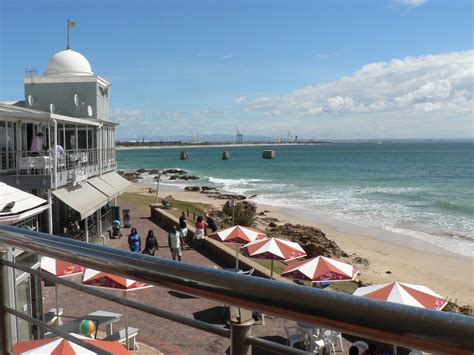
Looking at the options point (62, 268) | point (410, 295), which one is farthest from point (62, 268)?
point (410, 295)

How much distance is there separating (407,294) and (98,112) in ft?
60.5

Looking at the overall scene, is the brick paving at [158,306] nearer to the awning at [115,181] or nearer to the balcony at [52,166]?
the balcony at [52,166]

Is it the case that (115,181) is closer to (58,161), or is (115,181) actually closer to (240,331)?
(58,161)

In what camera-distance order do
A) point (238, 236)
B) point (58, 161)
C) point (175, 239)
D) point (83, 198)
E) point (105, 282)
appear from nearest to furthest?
1. point (105, 282)
2. point (238, 236)
3. point (175, 239)
4. point (58, 161)
5. point (83, 198)

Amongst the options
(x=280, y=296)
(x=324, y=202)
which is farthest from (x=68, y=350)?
(x=324, y=202)

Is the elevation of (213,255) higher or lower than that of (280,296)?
lower

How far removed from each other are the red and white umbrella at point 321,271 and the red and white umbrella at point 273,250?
55.6 inches

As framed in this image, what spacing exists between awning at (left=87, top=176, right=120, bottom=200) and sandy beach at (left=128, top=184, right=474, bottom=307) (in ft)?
33.1

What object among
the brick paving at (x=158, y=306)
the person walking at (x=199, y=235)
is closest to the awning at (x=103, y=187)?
the person walking at (x=199, y=235)

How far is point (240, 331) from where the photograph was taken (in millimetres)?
1323

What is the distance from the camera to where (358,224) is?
99.9ft

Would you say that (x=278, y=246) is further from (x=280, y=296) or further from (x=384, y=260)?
(x=280, y=296)

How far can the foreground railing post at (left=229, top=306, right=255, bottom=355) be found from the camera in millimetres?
1321

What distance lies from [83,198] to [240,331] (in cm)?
1596
